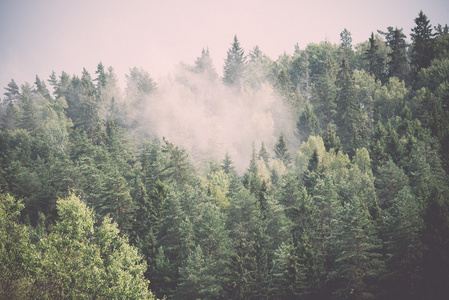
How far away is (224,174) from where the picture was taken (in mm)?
73688

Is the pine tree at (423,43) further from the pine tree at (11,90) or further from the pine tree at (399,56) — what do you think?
the pine tree at (11,90)

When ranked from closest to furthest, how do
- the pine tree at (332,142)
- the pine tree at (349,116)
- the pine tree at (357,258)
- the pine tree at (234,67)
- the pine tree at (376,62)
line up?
the pine tree at (357,258), the pine tree at (332,142), the pine tree at (349,116), the pine tree at (376,62), the pine tree at (234,67)

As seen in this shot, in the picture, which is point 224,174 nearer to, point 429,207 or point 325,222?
point 325,222

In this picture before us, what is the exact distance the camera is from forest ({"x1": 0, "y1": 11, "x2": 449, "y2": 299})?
25.3 metres

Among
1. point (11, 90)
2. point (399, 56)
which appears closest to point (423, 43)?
point (399, 56)

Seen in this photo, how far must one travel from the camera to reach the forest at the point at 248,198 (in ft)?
83.0

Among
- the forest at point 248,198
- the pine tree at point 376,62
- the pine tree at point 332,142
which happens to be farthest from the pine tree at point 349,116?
the pine tree at point 376,62

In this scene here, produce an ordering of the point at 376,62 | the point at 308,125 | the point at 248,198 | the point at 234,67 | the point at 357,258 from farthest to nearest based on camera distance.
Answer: the point at 234,67
the point at 376,62
the point at 308,125
the point at 248,198
the point at 357,258

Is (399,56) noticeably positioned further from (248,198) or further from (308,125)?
(248,198)

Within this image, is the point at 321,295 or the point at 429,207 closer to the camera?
the point at 429,207

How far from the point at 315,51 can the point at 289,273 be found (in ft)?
352

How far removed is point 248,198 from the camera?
4966 centimetres

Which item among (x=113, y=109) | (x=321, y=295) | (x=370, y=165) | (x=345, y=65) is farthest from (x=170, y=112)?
(x=321, y=295)

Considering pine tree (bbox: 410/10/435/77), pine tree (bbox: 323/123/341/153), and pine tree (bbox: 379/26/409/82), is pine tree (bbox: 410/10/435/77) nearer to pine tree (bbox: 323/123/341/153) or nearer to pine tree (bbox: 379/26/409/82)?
pine tree (bbox: 379/26/409/82)
